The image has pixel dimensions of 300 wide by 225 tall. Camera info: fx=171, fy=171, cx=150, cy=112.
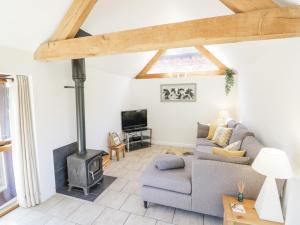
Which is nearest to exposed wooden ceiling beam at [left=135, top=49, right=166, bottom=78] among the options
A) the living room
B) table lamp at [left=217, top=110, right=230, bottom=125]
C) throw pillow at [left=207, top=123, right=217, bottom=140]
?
the living room

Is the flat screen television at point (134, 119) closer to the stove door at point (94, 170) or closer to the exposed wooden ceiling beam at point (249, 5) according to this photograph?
the stove door at point (94, 170)

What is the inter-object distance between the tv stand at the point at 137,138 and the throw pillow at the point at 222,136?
2078 millimetres

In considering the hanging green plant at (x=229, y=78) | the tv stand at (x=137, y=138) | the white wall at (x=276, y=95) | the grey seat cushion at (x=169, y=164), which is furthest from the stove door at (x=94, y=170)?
the hanging green plant at (x=229, y=78)

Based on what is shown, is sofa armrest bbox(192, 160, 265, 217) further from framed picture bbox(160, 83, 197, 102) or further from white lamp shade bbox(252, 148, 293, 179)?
framed picture bbox(160, 83, 197, 102)

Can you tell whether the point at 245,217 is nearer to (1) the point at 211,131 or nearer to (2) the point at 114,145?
(1) the point at 211,131

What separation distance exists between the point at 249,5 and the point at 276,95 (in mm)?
1361

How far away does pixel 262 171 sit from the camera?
161 cm

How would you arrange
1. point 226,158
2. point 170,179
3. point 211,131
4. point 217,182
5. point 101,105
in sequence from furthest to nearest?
point 211,131, point 101,105, point 170,179, point 226,158, point 217,182

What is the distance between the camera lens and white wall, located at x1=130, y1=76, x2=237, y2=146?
5098mm

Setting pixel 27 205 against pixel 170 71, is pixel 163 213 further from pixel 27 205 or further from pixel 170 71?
pixel 170 71

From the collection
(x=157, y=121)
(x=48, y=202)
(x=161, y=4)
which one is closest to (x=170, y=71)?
(x=157, y=121)

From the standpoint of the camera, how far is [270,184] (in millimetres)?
1612

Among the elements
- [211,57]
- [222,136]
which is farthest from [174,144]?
[211,57]

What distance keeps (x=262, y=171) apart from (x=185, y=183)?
92 cm
